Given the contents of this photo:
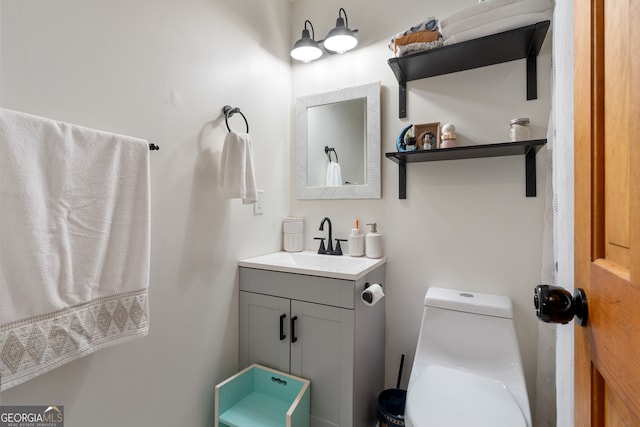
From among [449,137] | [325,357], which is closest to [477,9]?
[449,137]

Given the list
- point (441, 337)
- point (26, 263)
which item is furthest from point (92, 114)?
point (441, 337)

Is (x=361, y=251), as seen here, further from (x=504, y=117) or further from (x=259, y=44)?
(x=259, y=44)

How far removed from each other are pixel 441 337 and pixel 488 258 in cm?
46

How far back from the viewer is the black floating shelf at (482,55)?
4.13 ft

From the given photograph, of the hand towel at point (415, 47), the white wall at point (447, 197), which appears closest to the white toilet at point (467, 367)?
the white wall at point (447, 197)

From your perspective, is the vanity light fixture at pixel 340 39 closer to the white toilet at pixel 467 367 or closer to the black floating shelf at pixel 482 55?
the black floating shelf at pixel 482 55

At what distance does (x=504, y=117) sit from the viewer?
1432 millimetres

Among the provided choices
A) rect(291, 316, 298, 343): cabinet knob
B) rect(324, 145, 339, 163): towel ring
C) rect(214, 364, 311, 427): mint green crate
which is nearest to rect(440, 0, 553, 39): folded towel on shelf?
rect(324, 145, 339, 163): towel ring

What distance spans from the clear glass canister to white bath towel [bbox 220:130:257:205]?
122 centimetres

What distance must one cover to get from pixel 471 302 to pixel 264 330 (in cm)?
103

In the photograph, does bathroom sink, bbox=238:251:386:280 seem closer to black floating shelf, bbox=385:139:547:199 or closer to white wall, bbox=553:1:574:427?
black floating shelf, bbox=385:139:547:199

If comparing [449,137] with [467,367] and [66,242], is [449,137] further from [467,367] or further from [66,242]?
[66,242]

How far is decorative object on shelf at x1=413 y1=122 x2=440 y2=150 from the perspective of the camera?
4.96 feet

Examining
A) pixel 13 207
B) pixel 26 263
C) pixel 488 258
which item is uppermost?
pixel 13 207
